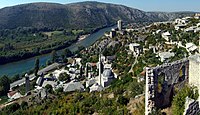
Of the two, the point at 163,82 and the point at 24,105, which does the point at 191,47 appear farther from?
the point at 163,82

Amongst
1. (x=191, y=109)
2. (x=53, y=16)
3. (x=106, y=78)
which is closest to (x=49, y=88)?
(x=106, y=78)

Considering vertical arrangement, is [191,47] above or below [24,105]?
above

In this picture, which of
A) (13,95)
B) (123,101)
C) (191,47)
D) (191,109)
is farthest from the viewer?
(13,95)

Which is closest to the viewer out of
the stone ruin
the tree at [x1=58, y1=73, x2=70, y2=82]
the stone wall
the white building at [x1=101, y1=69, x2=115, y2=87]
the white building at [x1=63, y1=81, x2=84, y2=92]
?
the stone wall

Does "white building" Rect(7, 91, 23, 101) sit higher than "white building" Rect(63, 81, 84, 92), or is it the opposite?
"white building" Rect(63, 81, 84, 92)

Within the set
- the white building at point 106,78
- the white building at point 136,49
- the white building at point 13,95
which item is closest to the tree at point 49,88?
the white building at point 13,95

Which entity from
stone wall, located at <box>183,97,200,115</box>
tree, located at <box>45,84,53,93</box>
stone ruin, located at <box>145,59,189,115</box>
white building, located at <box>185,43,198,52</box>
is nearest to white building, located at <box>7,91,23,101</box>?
tree, located at <box>45,84,53,93</box>

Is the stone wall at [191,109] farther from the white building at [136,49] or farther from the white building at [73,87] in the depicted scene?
the white building at [136,49]

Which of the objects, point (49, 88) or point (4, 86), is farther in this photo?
point (4, 86)

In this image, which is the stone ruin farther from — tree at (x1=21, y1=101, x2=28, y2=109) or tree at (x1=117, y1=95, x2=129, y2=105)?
tree at (x1=21, y1=101, x2=28, y2=109)
